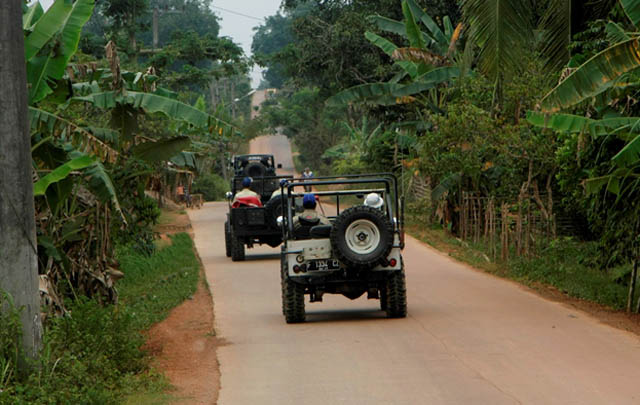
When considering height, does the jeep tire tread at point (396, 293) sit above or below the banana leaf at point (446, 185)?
below

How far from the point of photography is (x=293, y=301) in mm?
13562

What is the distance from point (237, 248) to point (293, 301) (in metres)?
10.2

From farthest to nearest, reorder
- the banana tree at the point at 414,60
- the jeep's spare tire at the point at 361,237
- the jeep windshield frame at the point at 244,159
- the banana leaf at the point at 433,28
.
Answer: the jeep windshield frame at the point at 244,159, the banana leaf at the point at 433,28, the banana tree at the point at 414,60, the jeep's spare tire at the point at 361,237

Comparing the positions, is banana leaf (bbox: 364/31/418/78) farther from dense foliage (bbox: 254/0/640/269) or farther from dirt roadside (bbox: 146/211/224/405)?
dirt roadside (bbox: 146/211/224/405)

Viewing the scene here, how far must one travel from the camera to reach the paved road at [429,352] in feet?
29.5

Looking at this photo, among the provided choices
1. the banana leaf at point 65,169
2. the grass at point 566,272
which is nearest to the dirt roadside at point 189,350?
the banana leaf at point 65,169

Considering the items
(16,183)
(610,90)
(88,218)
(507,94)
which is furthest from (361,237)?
(507,94)

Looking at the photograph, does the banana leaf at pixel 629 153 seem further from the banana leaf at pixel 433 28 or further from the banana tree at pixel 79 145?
the banana leaf at pixel 433 28

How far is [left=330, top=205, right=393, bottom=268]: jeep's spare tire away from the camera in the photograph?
13.0 metres

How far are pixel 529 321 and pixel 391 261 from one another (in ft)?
6.97

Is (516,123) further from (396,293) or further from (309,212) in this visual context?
(396,293)

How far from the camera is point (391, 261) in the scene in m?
13.4

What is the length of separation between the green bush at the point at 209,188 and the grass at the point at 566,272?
39.0m

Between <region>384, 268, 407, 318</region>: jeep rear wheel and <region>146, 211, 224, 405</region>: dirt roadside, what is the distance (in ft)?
8.27
